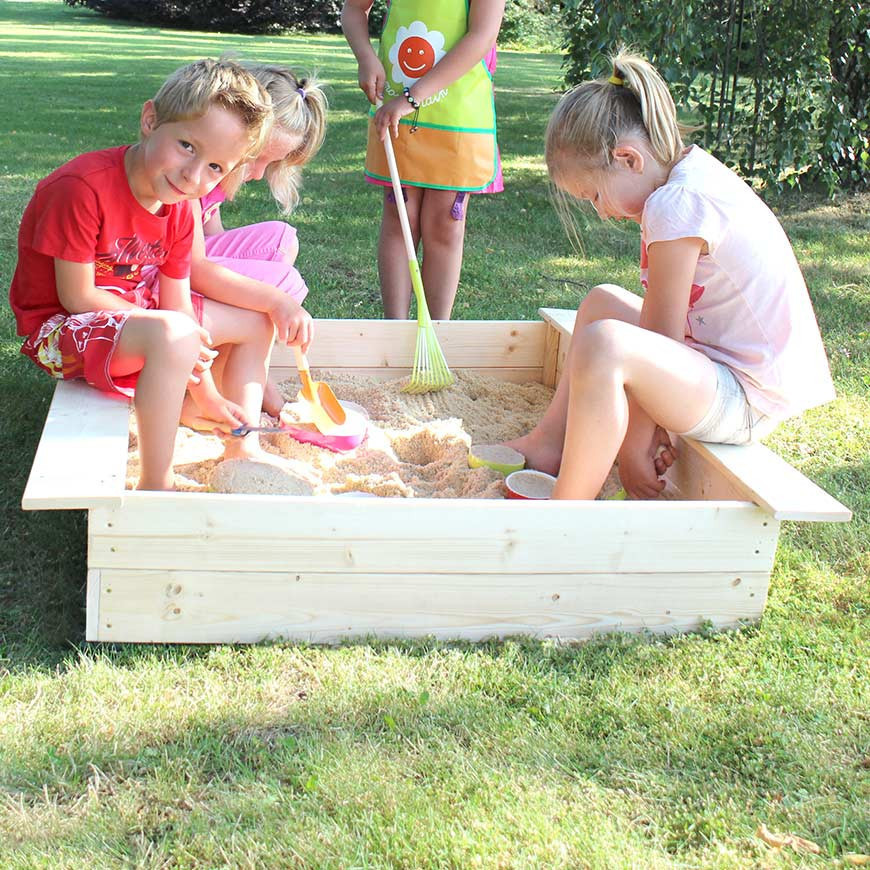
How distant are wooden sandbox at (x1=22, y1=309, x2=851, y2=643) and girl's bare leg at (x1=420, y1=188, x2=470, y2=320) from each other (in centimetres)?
144

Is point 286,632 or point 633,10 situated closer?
point 286,632

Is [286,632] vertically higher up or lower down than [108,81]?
lower down

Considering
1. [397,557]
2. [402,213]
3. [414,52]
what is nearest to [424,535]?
[397,557]

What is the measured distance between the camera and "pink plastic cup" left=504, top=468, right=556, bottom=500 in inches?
94.5

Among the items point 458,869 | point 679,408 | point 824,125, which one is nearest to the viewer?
point 458,869

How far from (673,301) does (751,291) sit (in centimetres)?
19

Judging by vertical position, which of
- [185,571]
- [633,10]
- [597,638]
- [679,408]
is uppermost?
[633,10]

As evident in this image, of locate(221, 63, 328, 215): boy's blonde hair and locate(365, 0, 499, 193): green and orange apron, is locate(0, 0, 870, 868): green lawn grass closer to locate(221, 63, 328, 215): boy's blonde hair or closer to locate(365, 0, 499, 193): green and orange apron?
locate(221, 63, 328, 215): boy's blonde hair

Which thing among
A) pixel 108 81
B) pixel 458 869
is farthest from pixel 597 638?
pixel 108 81

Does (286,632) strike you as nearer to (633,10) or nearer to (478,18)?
(478,18)

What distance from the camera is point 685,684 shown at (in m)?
1.85

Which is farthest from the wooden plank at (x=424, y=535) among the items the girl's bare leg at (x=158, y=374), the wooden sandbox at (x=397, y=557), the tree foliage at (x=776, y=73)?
the tree foliage at (x=776, y=73)

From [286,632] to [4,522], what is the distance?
0.71 m

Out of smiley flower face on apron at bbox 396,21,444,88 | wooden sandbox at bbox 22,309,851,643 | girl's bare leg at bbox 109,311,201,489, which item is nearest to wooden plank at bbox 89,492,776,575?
wooden sandbox at bbox 22,309,851,643
